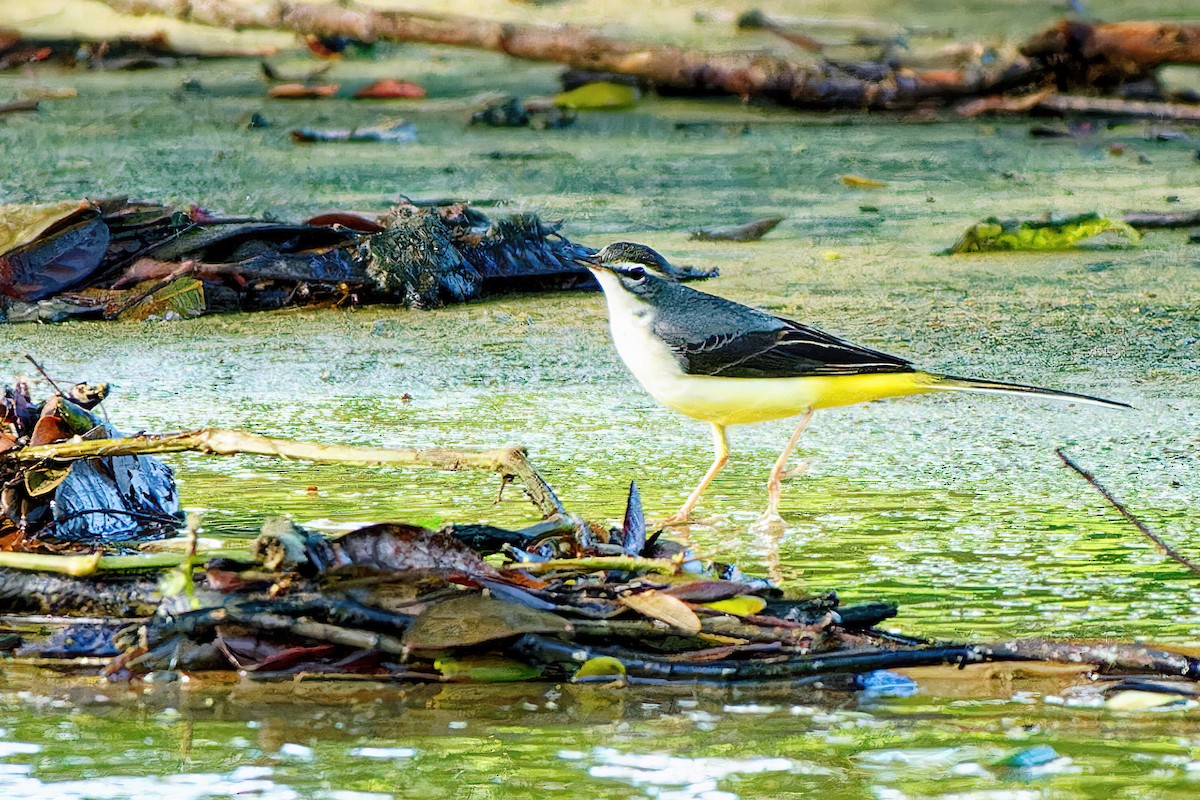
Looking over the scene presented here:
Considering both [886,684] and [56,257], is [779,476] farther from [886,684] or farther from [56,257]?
[56,257]

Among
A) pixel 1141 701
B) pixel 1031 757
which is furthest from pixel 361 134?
pixel 1031 757

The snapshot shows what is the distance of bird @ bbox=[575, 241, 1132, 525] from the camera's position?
4.23m

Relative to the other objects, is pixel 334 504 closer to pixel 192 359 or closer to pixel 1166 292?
pixel 192 359

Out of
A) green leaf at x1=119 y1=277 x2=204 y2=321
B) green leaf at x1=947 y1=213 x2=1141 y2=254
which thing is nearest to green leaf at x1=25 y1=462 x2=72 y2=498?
green leaf at x1=119 y1=277 x2=204 y2=321

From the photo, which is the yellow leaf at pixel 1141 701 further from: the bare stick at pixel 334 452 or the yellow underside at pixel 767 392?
the yellow underside at pixel 767 392

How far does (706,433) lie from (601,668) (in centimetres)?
207

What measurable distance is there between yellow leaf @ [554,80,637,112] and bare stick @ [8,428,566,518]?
804 centimetres

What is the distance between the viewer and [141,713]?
2.83 metres

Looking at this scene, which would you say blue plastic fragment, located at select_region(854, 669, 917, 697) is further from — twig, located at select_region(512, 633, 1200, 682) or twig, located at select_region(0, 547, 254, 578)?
twig, located at select_region(0, 547, 254, 578)

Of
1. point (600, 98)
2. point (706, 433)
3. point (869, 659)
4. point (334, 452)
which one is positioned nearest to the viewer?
point (869, 659)

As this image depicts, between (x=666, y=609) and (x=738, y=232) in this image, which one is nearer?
(x=666, y=609)

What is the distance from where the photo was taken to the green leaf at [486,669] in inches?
116

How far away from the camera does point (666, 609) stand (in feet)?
9.82

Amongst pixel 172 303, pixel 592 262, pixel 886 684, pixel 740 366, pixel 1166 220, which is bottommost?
pixel 172 303
